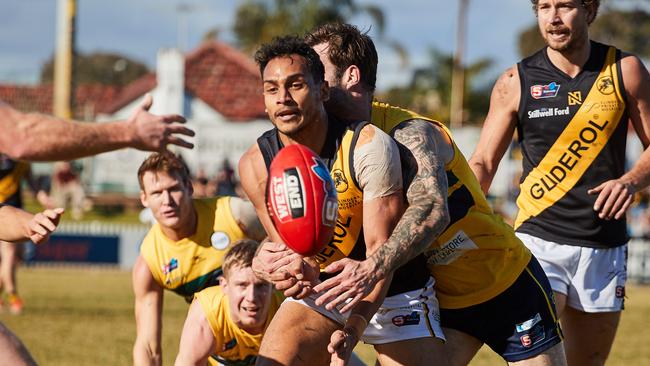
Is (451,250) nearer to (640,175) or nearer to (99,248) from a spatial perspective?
(640,175)

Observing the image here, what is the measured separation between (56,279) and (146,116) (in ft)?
61.1

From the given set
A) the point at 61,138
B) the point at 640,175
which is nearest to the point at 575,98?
the point at 640,175

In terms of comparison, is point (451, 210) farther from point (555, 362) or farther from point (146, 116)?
point (146, 116)

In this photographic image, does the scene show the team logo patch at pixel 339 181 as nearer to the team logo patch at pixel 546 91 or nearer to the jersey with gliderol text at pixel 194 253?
the team logo patch at pixel 546 91

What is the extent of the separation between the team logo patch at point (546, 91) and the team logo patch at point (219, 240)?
250cm

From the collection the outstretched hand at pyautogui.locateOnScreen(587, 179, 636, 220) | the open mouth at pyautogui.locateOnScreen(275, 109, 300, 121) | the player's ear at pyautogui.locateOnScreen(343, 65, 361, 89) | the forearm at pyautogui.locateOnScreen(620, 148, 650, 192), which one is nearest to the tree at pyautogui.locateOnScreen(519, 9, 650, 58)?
the forearm at pyautogui.locateOnScreen(620, 148, 650, 192)

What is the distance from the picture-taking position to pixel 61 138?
14.4 ft

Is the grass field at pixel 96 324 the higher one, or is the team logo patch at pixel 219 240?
the team logo patch at pixel 219 240

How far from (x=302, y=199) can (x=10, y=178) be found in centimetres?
1046

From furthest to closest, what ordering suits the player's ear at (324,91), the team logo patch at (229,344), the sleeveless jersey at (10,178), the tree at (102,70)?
the tree at (102,70)
the sleeveless jersey at (10,178)
the team logo patch at (229,344)
the player's ear at (324,91)

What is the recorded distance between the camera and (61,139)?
438cm

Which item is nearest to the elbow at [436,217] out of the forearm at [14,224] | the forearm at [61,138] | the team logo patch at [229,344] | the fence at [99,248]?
the forearm at [61,138]

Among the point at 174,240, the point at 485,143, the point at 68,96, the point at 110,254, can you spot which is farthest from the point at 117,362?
the point at 68,96

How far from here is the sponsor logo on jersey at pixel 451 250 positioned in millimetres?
5633
